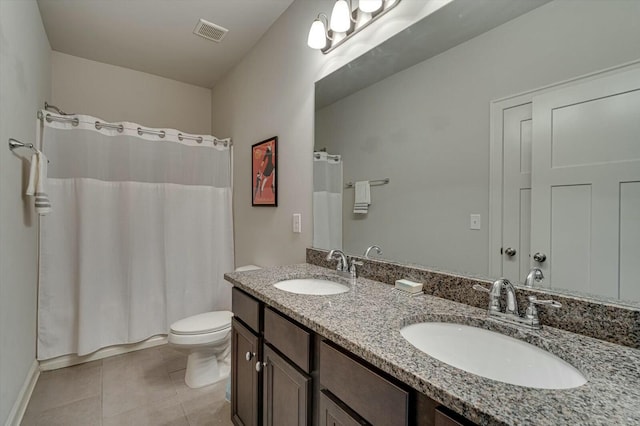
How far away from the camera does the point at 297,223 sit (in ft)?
6.40

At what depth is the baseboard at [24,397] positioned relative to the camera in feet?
4.98

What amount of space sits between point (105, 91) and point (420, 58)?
3.00 m

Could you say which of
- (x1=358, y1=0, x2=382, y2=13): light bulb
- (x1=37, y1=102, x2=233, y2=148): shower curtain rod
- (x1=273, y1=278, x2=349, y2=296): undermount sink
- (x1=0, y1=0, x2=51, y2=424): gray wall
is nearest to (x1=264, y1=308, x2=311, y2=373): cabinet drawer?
(x1=273, y1=278, x2=349, y2=296): undermount sink

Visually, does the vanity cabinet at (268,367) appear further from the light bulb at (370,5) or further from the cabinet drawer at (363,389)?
the light bulb at (370,5)

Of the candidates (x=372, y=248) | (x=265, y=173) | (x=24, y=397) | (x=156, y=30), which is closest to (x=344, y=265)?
(x=372, y=248)

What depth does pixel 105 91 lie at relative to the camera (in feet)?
9.17

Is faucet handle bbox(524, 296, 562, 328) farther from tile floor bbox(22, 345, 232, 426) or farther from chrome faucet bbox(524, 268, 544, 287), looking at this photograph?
tile floor bbox(22, 345, 232, 426)

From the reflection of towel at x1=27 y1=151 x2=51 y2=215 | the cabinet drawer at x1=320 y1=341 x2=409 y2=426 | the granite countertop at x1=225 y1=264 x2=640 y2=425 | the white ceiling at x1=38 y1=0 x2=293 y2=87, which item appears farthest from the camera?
the white ceiling at x1=38 y1=0 x2=293 y2=87

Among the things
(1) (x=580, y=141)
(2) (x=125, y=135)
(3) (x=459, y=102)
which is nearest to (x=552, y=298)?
(1) (x=580, y=141)

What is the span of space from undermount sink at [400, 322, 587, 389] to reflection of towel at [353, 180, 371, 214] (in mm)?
715

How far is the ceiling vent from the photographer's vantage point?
86.1 inches

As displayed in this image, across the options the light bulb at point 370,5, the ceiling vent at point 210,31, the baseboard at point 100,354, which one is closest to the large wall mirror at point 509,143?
the light bulb at point 370,5

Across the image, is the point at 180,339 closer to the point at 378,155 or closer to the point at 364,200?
the point at 364,200

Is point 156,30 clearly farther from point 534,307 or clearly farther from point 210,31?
point 534,307
